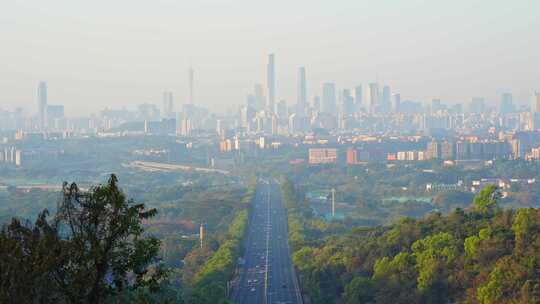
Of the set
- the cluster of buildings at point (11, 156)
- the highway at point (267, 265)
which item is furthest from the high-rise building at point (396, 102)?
the highway at point (267, 265)

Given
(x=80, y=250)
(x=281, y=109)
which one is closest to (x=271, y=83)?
(x=281, y=109)

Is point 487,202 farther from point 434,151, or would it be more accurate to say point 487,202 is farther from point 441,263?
point 434,151

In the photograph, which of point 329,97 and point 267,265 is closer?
point 267,265

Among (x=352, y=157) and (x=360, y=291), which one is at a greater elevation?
(x=352, y=157)

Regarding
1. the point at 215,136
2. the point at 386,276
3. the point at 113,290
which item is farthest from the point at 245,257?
the point at 215,136

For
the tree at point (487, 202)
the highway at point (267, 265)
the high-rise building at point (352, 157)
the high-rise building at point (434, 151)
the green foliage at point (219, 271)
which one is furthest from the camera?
the high-rise building at point (352, 157)

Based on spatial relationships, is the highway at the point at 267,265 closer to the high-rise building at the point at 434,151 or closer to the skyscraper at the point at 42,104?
the high-rise building at the point at 434,151
